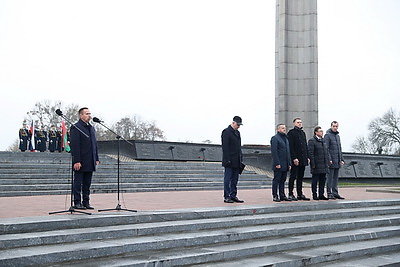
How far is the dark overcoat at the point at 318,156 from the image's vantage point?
12688 millimetres

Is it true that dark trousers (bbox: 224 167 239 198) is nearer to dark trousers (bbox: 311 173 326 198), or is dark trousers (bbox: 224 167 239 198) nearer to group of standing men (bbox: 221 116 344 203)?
group of standing men (bbox: 221 116 344 203)

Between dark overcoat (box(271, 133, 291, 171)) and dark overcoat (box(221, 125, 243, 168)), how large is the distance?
3.04 ft

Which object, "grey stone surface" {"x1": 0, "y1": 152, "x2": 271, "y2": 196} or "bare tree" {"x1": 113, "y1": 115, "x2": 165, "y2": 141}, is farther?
"bare tree" {"x1": 113, "y1": 115, "x2": 165, "y2": 141}

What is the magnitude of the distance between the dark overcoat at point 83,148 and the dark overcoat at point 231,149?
2.93 m

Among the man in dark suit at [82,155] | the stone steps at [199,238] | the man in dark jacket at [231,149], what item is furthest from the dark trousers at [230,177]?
the man in dark suit at [82,155]

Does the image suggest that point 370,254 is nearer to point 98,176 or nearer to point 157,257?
point 157,257

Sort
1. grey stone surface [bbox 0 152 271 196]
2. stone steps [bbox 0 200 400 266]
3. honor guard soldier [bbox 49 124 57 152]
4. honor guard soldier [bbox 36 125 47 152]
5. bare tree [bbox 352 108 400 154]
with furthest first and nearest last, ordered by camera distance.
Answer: bare tree [bbox 352 108 400 154] → honor guard soldier [bbox 49 124 57 152] → honor guard soldier [bbox 36 125 47 152] → grey stone surface [bbox 0 152 271 196] → stone steps [bbox 0 200 400 266]

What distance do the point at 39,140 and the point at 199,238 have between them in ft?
70.1

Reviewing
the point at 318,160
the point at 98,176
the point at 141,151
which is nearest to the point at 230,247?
the point at 318,160

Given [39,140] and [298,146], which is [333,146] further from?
[39,140]

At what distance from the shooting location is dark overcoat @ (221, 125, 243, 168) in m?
11.5

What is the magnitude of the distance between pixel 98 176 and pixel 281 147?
717 cm

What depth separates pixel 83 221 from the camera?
25.1 feet

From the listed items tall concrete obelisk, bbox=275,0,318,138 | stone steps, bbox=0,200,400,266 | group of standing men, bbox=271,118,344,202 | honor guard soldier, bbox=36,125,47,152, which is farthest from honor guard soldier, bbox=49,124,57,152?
stone steps, bbox=0,200,400,266
